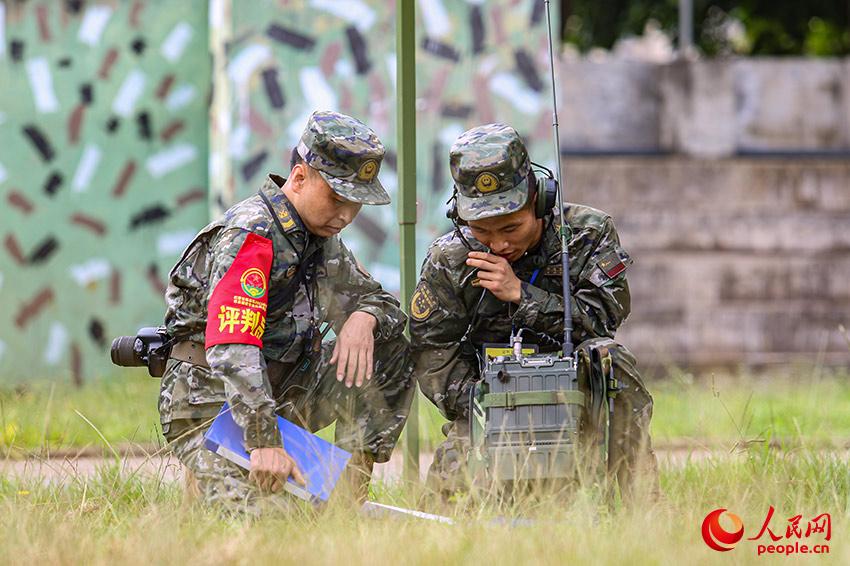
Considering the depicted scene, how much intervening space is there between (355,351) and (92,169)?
4917 mm

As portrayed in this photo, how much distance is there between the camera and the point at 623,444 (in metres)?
4.81

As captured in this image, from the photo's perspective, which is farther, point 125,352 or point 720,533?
point 125,352

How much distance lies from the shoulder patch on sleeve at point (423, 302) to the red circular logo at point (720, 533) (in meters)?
1.34

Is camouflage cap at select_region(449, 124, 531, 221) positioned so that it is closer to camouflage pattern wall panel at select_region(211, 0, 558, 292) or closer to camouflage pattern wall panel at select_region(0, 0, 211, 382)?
camouflage pattern wall panel at select_region(211, 0, 558, 292)

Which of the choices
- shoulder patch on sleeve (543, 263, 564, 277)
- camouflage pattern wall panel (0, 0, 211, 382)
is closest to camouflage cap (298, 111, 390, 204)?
shoulder patch on sleeve (543, 263, 564, 277)

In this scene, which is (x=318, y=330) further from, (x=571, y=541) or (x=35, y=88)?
(x=35, y=88)

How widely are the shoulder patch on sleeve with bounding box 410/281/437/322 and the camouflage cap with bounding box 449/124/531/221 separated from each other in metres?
0.40

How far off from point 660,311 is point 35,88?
16.1 feet

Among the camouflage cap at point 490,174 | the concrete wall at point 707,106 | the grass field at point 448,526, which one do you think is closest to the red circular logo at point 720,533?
the grass field at point 448,526

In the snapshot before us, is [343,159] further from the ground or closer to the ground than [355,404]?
further from the ground

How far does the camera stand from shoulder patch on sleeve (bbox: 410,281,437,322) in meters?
5.05

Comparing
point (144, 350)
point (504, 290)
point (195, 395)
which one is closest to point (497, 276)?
point (504, 290)

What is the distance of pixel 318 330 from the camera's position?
16.7ft

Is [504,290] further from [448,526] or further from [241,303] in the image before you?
[448,526]
